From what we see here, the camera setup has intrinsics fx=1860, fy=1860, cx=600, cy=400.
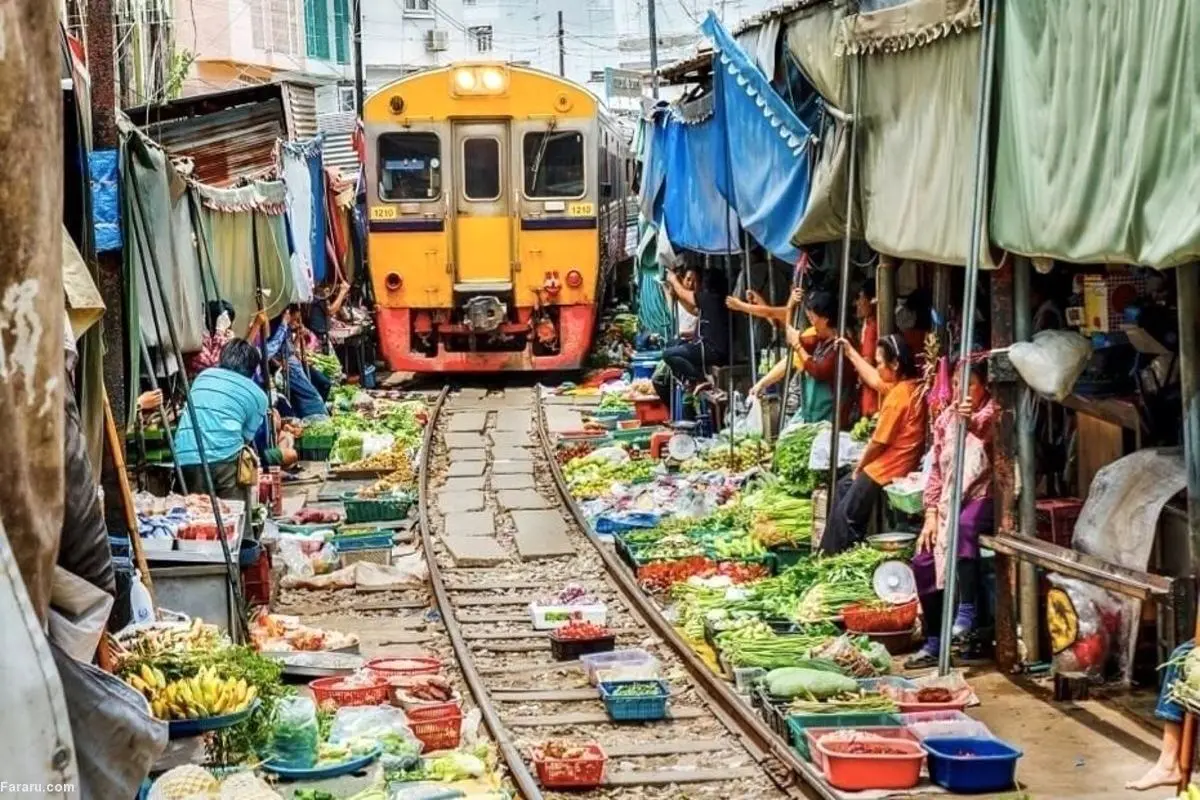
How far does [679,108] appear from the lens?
17.4 meters

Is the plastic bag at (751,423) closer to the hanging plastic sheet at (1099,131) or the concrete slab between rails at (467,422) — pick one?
the concrete slab between rails at (467,422)

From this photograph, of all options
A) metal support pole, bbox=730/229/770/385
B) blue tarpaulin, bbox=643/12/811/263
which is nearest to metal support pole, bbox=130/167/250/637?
blue tarpaulin, bbox=643/12/811/263

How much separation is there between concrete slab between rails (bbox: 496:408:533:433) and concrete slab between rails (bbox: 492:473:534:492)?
307 cm

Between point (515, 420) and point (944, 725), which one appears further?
point (515, 420)

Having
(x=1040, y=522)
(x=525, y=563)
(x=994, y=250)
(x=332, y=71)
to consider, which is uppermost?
(x=332, y=71)

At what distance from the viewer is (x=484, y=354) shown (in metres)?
23.5

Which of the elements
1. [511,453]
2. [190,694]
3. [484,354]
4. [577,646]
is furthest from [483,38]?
[190,694]

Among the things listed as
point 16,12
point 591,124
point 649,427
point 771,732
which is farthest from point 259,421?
point 591,124

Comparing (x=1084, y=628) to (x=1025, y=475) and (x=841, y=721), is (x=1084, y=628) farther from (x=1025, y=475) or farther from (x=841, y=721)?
(x=841, y=721)

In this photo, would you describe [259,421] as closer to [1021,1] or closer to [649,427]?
[1021,1]

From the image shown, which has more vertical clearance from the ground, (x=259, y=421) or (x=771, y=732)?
(x=259, y=421)

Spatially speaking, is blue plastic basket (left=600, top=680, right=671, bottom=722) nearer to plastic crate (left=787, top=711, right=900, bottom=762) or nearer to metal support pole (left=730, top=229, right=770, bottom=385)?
plastic crate (left=787, top=711, right=900, bottom=762)

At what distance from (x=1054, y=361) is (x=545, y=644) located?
3.78 metres

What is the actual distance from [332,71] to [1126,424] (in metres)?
32.6
